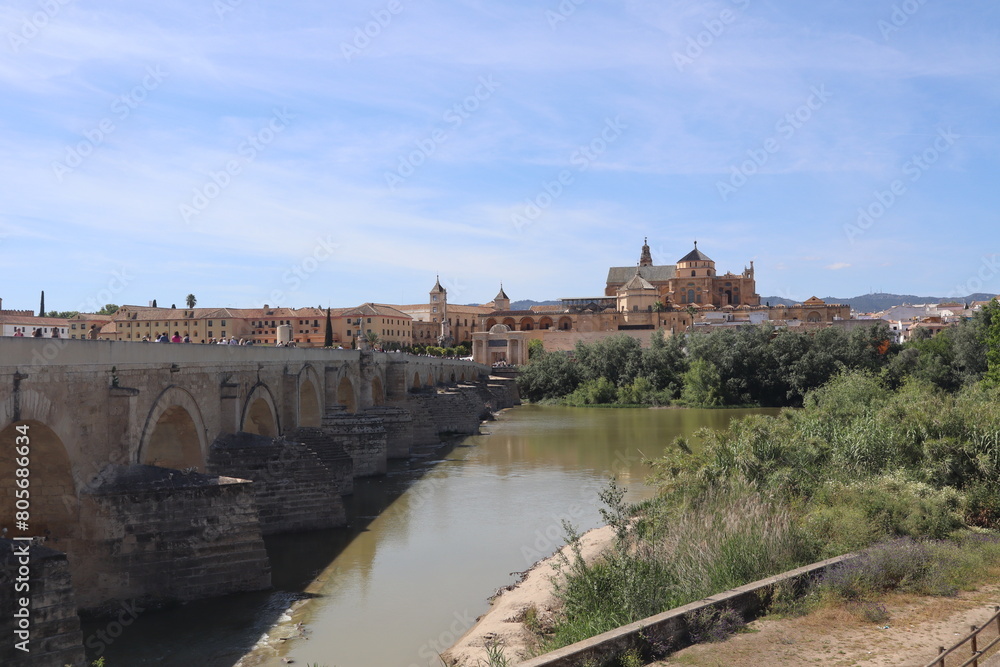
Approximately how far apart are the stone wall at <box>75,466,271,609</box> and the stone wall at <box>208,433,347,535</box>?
11.1 feet

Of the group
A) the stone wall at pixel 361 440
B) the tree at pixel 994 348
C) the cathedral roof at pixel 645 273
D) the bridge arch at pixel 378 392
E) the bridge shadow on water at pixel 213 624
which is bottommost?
the bridge shadow on water at pixel 213 624

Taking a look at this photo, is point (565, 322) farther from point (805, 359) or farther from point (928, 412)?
point (928, 412)

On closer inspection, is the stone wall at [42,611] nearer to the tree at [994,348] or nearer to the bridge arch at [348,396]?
the bridge arch at [348,396]

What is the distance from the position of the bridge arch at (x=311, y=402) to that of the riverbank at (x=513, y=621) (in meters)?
10.8

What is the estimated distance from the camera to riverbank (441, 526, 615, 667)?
30.1ft

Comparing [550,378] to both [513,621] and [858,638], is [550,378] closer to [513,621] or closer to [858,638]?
[513,621]

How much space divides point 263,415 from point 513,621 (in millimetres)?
10269

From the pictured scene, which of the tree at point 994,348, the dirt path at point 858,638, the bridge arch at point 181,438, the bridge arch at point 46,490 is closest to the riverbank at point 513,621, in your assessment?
the dirt path at point 858,638

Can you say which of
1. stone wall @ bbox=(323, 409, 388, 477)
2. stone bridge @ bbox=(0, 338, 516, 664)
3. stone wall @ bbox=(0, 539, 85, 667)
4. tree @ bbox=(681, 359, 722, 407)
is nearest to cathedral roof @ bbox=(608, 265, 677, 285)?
tree @ bbox=(681, 359, 722, 407)

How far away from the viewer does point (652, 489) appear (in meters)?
19.9

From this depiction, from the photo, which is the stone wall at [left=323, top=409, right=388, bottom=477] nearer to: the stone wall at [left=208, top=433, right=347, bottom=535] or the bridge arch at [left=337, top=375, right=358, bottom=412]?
the bridge arch at [left=337, top=375, right=358, bottom=412]

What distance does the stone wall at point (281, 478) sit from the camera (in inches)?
603

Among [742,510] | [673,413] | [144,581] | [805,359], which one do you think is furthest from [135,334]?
[742,510]

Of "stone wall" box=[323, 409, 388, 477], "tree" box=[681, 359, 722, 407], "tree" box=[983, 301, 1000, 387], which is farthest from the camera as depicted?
"tree" box=[681, 359, 722, 407]
